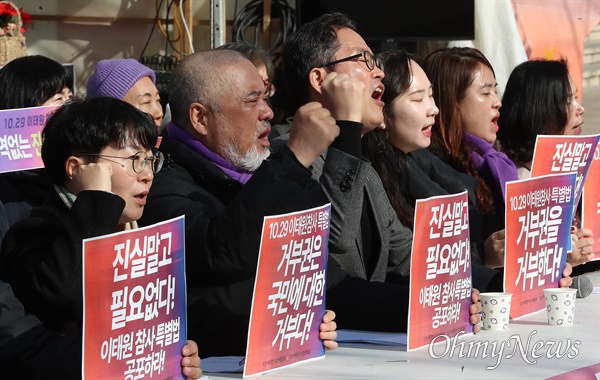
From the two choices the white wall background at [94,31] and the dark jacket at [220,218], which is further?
the white wall background at [94,31]

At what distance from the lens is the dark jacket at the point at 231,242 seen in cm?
278

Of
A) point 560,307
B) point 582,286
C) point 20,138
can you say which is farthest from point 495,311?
point 20,138

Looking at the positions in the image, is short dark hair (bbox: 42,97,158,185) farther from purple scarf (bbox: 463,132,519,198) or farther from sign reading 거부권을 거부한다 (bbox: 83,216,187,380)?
purple scarf (bbox: 463,132,519,198)

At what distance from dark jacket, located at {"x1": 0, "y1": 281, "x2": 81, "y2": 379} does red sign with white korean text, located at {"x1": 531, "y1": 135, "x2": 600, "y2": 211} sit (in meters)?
1.93

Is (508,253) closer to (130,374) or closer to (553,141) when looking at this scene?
(553,141)

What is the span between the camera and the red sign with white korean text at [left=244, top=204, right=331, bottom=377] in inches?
104

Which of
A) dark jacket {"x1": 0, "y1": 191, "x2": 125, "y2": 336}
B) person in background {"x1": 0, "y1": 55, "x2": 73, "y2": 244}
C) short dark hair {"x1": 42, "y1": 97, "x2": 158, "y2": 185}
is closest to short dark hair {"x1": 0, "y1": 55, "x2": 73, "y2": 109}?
person in background {"x1": 0, "y1": 55, "x2": 73, "y2": 244}

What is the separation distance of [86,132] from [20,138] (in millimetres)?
961

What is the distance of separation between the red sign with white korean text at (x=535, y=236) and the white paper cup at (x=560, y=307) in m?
0.13

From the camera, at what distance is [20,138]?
Answer: 12.0 ft

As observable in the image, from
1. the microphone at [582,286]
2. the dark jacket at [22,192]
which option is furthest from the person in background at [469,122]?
the dark jacket at [22,192]

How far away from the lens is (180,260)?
8.38 ft
